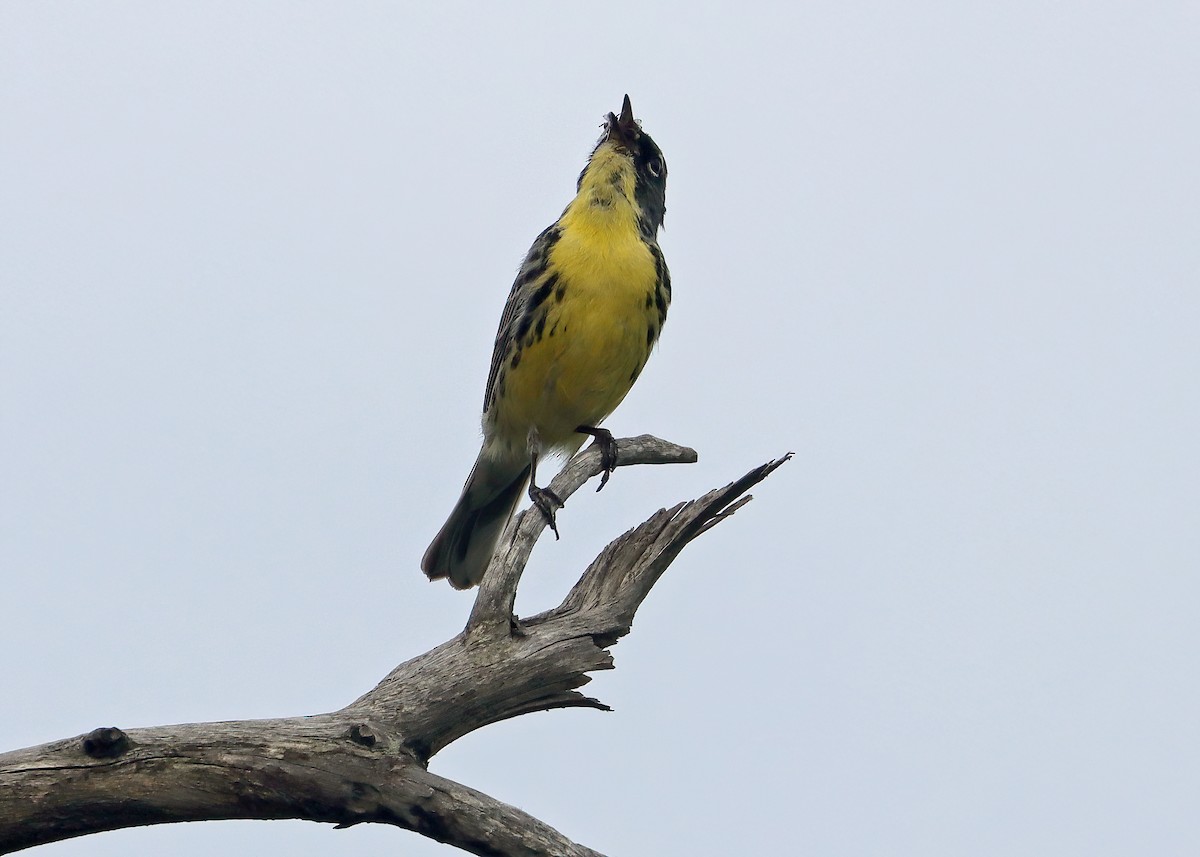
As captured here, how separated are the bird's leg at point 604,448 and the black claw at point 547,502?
70 centimetres

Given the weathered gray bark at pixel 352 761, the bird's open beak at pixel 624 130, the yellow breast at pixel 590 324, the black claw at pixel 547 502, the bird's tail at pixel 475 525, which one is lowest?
the weathered gray bark at pixel 352 761

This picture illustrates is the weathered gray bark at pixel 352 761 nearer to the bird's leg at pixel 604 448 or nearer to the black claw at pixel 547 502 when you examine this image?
the black claw at pixel 547 502

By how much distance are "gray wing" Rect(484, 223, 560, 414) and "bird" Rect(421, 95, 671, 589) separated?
1 centimetres

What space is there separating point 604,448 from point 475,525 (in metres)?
1.15

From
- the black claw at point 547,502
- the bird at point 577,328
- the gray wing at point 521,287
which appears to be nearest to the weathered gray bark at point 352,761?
the black claw at point 547,502

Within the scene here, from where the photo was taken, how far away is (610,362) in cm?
776

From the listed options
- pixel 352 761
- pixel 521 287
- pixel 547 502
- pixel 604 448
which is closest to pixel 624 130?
pixel 521 287

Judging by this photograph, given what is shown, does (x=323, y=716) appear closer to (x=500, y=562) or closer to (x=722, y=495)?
(x=500, y=562)

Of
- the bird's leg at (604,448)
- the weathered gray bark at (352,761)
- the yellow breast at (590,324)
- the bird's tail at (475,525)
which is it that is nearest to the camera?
the weathered gray bark at (352,761)

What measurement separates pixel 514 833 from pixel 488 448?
3521 mm

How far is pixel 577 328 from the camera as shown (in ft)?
25.2

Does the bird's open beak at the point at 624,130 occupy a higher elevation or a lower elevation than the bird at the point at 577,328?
higher

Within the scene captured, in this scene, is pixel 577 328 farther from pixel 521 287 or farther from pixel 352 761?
pixel 352 761

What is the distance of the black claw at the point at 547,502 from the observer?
705 cm
